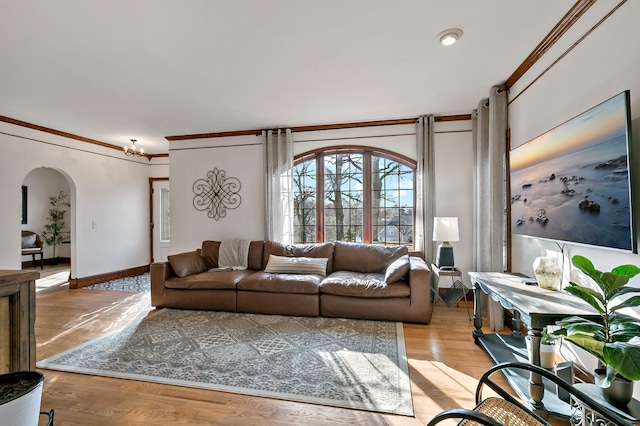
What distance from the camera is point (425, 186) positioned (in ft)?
14.2

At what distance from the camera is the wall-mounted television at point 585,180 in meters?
1.63

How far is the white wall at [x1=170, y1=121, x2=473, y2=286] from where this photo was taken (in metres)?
4.32

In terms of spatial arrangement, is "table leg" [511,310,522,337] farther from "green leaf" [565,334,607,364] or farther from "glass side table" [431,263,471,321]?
"green leaf" [565,334,607,364]

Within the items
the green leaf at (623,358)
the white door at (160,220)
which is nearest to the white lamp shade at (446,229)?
the green leaf at (623,358)

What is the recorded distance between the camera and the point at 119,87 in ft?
10.7

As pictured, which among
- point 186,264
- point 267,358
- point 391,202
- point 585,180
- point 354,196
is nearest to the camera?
point 585,180

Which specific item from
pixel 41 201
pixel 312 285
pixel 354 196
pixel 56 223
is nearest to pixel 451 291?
pixel 354 196

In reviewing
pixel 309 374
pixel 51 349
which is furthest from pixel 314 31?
pixel 51 349

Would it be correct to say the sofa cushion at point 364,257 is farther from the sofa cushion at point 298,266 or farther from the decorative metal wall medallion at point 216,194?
the decorative metal wall medallion at point 216,194

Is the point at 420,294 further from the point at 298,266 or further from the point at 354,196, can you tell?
the point at 354,196

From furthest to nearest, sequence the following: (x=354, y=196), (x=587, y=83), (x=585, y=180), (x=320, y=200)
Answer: (x=320, y=200)
(x=354, y=196)
(x=587, y=83)
(x=585, y=180)

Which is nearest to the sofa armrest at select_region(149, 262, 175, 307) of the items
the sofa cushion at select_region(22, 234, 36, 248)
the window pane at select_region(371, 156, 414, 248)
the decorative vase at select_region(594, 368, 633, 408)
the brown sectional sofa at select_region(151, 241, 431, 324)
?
the brown sectional sofa at select_region(151, 241, 431, 324)

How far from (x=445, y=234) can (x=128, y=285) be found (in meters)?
5.37

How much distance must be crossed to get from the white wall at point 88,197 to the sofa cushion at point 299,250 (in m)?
3.50
